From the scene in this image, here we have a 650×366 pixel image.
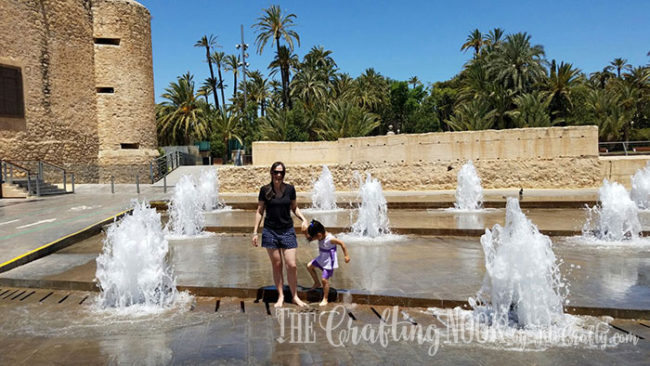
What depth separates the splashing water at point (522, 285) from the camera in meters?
4.12

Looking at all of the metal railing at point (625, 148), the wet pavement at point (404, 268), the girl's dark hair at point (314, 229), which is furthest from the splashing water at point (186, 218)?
the metal railing at point (625, 148)

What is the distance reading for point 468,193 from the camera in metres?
13.2

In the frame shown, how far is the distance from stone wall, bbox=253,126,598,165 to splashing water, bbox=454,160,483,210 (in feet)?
10.1

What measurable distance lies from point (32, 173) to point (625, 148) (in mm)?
25464

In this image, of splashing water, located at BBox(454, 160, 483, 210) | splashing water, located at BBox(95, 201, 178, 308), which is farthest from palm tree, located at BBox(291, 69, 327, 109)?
splashing water, located at BBox(95, 201, 178, 308)

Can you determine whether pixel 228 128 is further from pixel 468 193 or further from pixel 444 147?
pixel 468 193

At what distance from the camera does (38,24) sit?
78.1 feet

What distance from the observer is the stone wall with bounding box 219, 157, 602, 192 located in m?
16.1

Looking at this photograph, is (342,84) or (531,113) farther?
(342,84)

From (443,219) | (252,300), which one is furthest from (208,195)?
(252,300)

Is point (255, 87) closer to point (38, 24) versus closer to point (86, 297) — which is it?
point (38, 24)

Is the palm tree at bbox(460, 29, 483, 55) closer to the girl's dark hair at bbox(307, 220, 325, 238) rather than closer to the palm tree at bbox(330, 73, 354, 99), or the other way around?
the palm tree at bbox(330, 73, 354, 99)

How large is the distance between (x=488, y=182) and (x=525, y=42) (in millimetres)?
24986

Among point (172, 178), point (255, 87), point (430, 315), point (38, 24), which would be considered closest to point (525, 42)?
point (255, 87)
